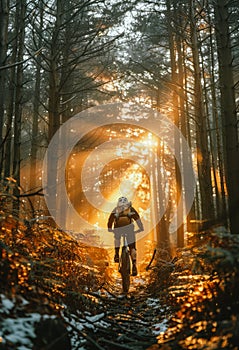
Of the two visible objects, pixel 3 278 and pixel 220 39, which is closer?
pixel 3 278

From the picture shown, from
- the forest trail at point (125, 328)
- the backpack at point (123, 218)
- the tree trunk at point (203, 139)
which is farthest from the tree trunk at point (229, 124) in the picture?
the backpack at point (123, 218)

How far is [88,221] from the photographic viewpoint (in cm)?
2650

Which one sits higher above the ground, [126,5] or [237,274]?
[126,5]

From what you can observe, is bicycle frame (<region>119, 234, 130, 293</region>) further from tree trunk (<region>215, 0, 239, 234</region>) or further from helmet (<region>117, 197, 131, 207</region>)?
tree trunk (<region>215, 0, 239, 234</region>)

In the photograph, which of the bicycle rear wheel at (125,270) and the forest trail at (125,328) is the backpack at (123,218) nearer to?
the bicycle rear wheel at (125,270)

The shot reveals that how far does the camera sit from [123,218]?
8.62 meters

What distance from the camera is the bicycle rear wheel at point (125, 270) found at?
25.9 ft

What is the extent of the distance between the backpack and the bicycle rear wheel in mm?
644

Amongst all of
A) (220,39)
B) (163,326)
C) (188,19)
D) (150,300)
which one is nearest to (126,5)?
(188,19)

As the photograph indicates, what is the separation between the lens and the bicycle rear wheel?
7.89m

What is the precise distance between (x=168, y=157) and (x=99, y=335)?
69.1 feet

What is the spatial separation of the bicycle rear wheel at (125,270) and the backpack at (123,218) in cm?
64

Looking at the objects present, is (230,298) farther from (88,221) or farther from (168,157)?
(88,221)

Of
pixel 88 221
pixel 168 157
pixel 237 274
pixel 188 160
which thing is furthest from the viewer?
pixel 88 221
